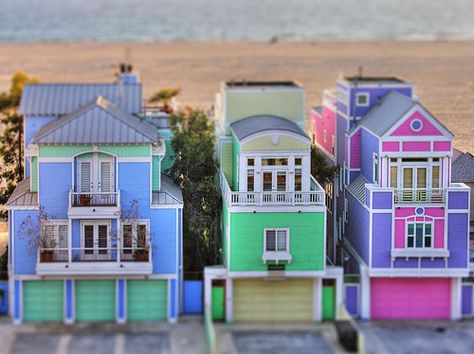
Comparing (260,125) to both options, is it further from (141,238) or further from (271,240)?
(141,238)

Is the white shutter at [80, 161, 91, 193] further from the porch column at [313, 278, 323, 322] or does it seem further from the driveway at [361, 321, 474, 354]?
the driveway at [361, 321, 474, 354]

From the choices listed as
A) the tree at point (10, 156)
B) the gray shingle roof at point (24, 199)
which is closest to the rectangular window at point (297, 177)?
the gray shingle roof at point (24, 199)

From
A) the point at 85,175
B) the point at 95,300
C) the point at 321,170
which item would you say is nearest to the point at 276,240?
the point at 95,300

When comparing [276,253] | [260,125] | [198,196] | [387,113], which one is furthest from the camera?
[198,196]

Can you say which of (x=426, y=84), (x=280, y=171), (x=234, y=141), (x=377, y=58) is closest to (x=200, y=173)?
(x=234, y=141)

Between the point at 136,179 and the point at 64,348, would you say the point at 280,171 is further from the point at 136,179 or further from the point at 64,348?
the point at 64,348

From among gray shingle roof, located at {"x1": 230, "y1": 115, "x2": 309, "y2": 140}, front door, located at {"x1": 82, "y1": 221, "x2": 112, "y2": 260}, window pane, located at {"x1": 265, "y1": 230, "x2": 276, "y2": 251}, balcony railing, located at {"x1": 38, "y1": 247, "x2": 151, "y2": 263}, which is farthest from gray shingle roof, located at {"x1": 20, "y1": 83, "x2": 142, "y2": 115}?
window pane, located at {"x1": 265, "y1": 230, "x2": 276, "y2": 251}
